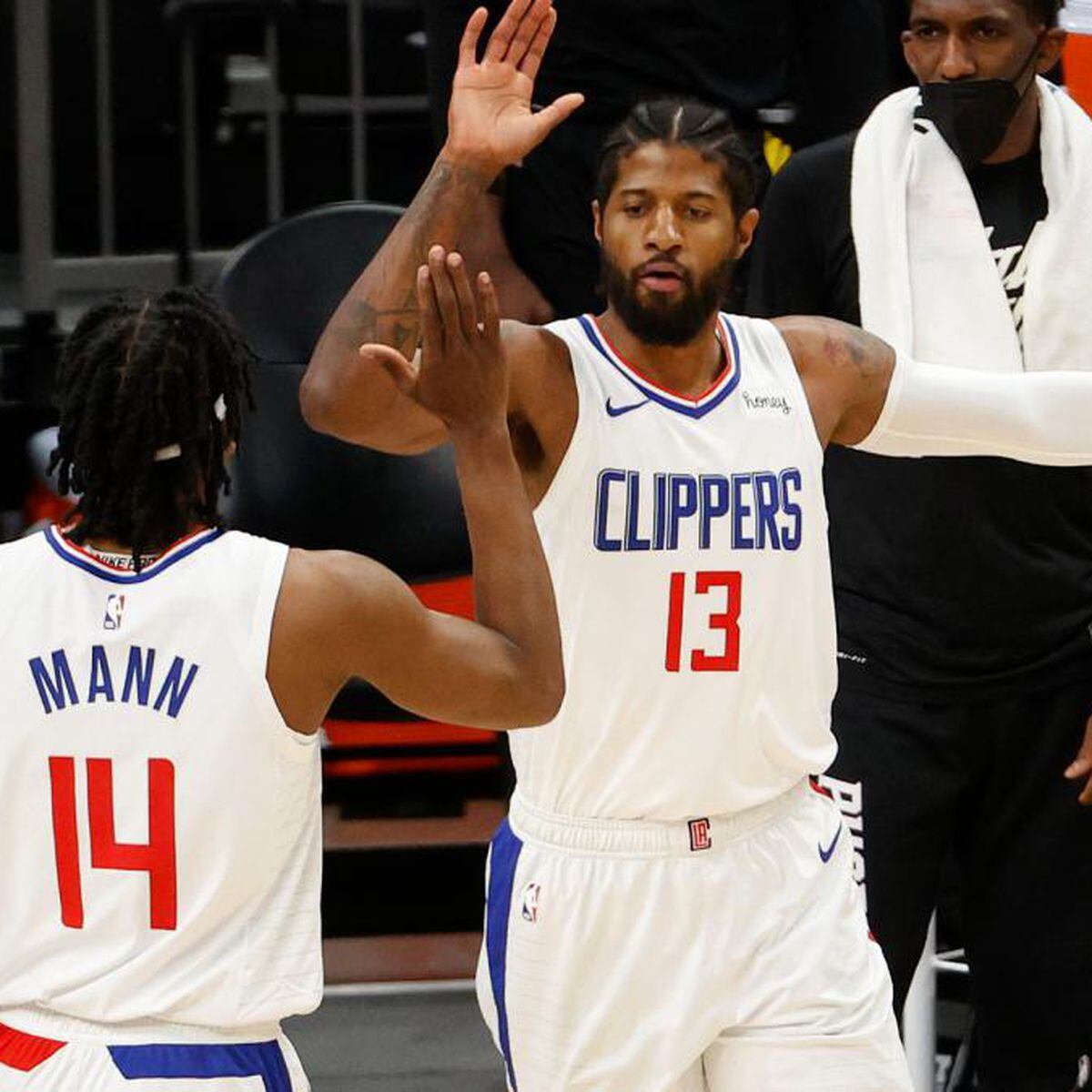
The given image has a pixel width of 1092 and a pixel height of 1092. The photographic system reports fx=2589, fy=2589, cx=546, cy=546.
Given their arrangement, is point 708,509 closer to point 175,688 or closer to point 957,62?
point 175,688

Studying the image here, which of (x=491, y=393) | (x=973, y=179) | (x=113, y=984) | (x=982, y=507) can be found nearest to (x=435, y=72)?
(x=973, y=179)

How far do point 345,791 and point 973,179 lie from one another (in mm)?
2678

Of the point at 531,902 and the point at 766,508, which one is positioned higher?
the point at 766,508

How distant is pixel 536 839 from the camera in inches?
138

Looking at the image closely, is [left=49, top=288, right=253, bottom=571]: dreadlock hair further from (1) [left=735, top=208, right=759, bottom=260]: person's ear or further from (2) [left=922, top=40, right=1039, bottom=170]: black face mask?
(2) [left=922, top=40, right=1039, bottom=170]: black face mask

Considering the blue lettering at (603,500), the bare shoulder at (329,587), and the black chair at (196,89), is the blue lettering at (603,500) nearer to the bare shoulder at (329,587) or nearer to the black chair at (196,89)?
the bare shoulder at (329,587)

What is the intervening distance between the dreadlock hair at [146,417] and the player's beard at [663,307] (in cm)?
73


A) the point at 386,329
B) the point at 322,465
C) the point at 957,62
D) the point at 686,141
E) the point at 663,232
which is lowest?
the point at 322,465

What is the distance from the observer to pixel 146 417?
277 cm

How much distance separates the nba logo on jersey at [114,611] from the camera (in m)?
2.72

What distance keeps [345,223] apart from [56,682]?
3297 mm

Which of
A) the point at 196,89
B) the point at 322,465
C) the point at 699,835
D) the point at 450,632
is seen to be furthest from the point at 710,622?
the point at 196,89

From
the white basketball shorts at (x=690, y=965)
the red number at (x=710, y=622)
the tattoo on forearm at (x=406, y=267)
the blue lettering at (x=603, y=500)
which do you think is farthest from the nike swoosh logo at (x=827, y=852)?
the tattoo on forearm at (x=406, y=267)

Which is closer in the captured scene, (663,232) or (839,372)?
(663,232)
